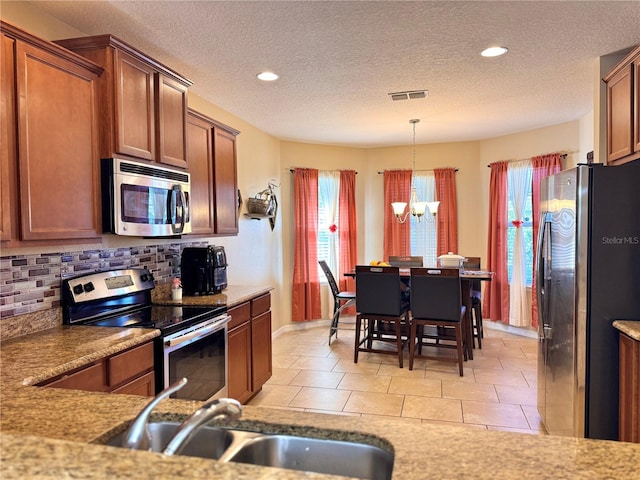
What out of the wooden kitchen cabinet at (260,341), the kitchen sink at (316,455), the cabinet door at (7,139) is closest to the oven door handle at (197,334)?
the wooden kitchen cabinet at (260,341)

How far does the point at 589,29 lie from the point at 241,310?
2.88 metres

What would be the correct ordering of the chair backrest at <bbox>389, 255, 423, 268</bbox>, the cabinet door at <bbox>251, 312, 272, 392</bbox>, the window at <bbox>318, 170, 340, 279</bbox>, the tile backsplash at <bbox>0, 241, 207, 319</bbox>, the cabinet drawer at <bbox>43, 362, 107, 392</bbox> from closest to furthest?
1. the cabinet drawer at <bbox>43, 362, 107, 392</bbox>
2. the tile backsplash at <bbox>0, 241, 207, 319</bbox>
3. the cabinet door at <bbox>251, 312, 272, 392</bbox>
4. the chair backrest at <bbox>389, 255, 423, 268</bbox>
5. the window at <bbox>318, 170, 340, 279</bbox>

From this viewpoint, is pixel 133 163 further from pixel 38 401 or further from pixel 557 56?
pixel 557 56

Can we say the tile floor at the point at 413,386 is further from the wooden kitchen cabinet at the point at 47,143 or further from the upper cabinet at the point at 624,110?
the wooden kitchen cabinet at the point at 47,143

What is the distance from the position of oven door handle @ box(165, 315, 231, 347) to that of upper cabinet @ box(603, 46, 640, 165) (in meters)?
2.76

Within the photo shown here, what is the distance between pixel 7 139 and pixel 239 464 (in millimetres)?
1654

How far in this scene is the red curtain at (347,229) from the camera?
19.9 feet

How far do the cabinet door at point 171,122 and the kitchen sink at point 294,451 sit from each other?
1.90 metres

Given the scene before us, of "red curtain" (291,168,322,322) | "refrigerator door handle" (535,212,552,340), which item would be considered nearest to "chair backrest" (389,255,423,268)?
"red curtain" (291,168,322,322)

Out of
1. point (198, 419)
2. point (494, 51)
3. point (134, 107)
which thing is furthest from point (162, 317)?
point (494, 51)

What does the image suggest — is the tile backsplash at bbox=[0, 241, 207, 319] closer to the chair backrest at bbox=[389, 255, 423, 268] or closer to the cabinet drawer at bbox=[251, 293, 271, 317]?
the cabinet drawer at bbox=[251, 293, 271, 317]

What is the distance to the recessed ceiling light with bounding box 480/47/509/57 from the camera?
275 centimetres

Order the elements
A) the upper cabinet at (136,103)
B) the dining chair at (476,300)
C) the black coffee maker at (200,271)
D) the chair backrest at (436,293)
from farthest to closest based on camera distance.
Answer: the dining chair at (476,300) → the chair backrest at (436,293) → the black coffee maker at (200,271) → the upper cabinet at (136,103)

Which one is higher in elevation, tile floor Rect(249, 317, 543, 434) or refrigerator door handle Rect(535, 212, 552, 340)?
refrigerator door handle Rect(535, 212, 552, 340)
